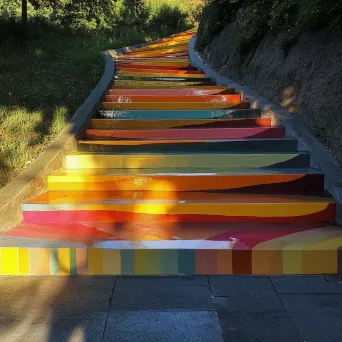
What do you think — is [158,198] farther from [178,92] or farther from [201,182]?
[178,92]

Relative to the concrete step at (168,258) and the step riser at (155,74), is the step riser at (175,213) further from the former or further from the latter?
the step riser at (155,74)

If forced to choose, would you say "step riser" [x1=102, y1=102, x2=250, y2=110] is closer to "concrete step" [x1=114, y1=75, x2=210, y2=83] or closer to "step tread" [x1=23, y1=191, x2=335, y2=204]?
"concrete step" [x1=114, y1=75, x2=210, y2=83]

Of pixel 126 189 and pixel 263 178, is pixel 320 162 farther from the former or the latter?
pixel 126 189

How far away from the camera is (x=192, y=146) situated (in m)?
5.31

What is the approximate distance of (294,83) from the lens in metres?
5.89

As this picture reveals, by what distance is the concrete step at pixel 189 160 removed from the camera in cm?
484

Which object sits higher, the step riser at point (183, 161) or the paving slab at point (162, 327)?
the step riser at point (183, 161)

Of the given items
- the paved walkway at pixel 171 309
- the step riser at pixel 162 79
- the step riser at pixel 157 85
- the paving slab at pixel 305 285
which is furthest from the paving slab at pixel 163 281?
the step riser at pixel 162 79

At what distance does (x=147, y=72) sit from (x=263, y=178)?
6.21 metres

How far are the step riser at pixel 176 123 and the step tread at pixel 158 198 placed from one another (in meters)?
1.90

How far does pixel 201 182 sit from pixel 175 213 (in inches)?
23.4

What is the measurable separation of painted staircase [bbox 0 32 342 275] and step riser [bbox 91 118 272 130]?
14mm

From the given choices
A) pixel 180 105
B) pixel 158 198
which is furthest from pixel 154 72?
pixel 158 198

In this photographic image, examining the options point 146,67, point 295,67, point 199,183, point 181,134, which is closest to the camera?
point 199,183
